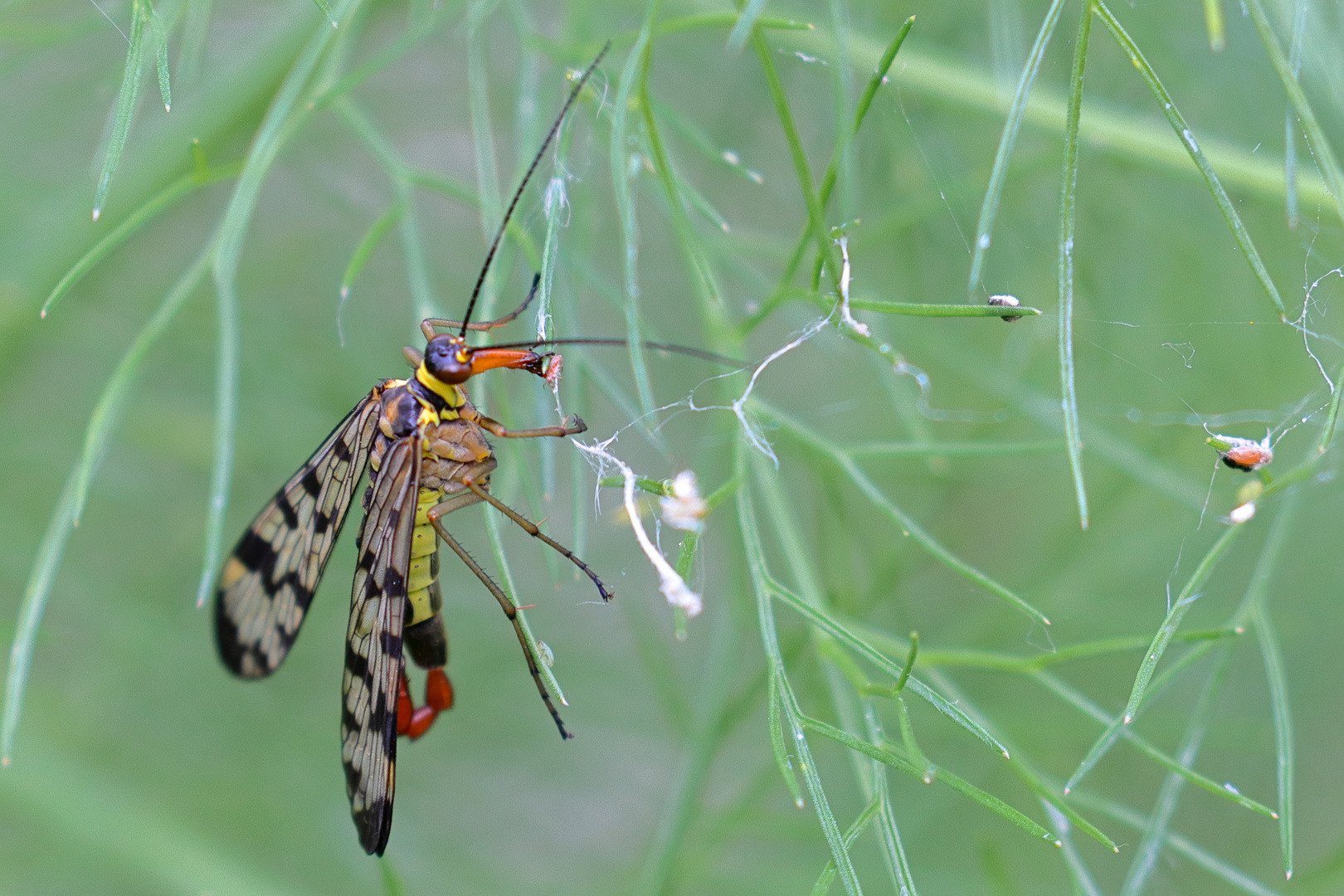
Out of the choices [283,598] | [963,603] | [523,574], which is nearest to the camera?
[283,598]

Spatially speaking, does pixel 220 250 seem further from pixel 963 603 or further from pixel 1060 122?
pixel 963 603

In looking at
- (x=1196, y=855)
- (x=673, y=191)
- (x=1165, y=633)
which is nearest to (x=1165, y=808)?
(x=1196, y=855)

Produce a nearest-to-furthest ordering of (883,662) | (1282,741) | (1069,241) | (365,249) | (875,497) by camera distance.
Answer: (1069,241) → (883,662) → (1282,741) → (875,497) → (365,249)

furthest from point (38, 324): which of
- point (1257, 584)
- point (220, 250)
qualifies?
point (1257, 584)

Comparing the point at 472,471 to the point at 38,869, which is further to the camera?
the point at 38,869

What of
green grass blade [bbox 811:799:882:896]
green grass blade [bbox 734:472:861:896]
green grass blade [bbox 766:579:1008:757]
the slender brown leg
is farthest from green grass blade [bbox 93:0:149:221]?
green grass blade [bbox 811:799:882:896]

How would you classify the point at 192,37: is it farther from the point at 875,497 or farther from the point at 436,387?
the point at 875,497
